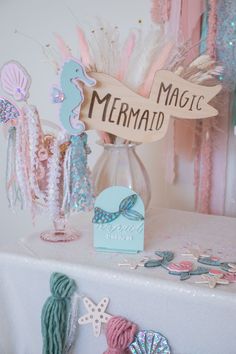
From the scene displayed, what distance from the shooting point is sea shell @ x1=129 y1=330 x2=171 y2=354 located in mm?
676

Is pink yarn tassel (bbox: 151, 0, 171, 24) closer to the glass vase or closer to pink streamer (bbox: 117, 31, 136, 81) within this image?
pink streamer (bbox: 117, 31, 136, 81)

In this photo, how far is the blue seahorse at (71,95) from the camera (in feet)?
2.55

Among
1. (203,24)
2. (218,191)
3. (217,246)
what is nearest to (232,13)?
(203,24)

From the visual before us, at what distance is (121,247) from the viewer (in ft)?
2.66

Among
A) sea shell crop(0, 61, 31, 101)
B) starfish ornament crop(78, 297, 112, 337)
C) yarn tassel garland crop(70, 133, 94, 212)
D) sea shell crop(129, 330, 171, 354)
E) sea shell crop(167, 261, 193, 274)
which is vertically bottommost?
sea shell crop(129, 330, 171, 354)

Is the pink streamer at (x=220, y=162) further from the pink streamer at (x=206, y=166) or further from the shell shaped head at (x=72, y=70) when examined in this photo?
the shell shaped head at (x=72, y=70)

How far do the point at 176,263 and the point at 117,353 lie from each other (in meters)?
0.18

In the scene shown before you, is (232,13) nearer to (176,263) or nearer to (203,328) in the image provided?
(176,263)

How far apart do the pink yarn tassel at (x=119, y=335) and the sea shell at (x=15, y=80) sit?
1.42ft

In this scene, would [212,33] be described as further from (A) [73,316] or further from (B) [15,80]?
(A) [73,316]

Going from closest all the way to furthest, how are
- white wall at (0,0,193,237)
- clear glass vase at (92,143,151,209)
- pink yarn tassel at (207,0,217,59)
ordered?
clear glass vase at (92,143,151,209) < pink yarn tassel at (207,0,217,59) < white wall at (0,0,193,237)

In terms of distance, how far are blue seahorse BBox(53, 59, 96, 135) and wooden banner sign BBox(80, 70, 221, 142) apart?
16 millimetres

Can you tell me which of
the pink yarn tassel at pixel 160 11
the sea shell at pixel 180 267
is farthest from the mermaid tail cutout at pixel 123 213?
the pink yarn tassel at pixel 160 11

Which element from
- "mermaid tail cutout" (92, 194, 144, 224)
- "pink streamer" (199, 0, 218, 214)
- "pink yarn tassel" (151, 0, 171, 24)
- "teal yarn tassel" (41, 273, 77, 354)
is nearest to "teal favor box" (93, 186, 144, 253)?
"mermaid tail cutout" (92, 194, 144, 224)
